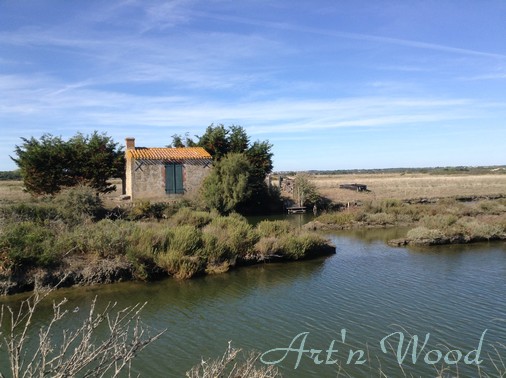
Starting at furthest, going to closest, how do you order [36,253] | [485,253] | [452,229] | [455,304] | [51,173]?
1. [51,173]
2. [452,229]
3. [485,253]
4. [36,253]
5. [455,304]

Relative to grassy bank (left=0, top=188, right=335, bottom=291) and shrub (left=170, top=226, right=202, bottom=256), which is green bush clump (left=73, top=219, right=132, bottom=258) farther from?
shrub (left=170, top=226, right=202, bottom=256)

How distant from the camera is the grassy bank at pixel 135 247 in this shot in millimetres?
12688

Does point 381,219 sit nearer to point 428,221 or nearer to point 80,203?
point 428,221

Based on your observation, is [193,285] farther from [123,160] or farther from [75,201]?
[123,160]

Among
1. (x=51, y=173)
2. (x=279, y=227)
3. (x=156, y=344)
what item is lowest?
(x=156, y=344)

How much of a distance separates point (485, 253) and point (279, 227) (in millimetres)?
8645

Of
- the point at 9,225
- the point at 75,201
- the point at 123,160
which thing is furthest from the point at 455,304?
the point at 123,160

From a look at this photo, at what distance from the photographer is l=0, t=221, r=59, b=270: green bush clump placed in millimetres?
12312

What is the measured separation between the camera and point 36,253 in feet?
41.7

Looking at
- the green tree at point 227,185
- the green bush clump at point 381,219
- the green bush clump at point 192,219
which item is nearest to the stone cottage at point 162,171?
the green tree at point 227,185

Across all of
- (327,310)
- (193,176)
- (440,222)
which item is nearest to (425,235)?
(440,222)

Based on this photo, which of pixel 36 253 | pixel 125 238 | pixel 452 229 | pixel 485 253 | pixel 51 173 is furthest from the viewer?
pixel 51 173

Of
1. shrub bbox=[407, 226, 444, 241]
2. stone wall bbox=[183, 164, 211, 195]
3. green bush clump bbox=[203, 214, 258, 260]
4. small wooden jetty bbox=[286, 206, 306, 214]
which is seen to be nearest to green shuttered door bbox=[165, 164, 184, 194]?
stone wall bbox=[183, 164, 211, 195]

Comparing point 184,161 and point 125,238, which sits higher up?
point 184,161
